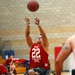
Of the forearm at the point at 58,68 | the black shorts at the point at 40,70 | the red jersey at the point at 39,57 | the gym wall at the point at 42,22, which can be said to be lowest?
the forearm at the point at 58,68

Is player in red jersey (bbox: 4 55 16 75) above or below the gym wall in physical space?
below

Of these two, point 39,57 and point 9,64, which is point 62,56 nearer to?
point 39,57

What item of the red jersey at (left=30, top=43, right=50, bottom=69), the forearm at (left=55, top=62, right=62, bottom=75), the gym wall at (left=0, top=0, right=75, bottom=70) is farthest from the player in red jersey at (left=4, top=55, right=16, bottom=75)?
the forearm at (left=55, top=62, right=62, bottom=75)

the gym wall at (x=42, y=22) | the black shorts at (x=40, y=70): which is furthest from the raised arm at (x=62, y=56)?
the gym wall at (x=42, y=22)

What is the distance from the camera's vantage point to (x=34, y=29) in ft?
57.3

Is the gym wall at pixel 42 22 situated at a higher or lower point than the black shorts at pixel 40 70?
higher

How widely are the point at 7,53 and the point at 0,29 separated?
164 centimetres

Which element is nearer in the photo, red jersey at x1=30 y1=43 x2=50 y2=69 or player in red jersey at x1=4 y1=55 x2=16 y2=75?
red jersey at x1=30 y1=43 x2=50 y2=69

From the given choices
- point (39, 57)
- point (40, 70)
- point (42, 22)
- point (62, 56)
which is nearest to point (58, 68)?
point (62, 56)

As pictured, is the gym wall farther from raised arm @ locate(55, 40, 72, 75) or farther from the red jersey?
raised arm @ locate(55, 40, 72, 75)

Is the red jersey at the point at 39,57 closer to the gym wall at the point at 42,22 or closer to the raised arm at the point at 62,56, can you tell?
the raised arm at the point at 62,56

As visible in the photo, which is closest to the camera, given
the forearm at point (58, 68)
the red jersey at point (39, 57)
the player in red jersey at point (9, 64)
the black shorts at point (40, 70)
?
the forearm at point (58, 68)

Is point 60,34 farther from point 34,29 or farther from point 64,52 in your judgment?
point 64,52

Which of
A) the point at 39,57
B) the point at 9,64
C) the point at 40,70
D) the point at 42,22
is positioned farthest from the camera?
the point at 42,22
